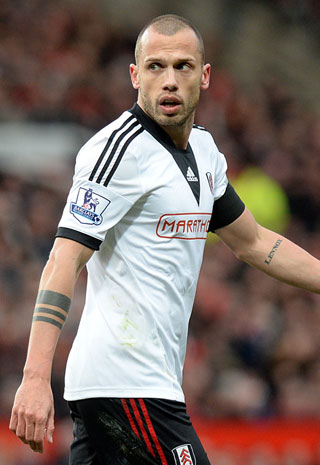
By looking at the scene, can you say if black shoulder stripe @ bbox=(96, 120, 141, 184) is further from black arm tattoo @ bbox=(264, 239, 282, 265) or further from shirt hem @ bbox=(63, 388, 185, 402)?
black arm tattoo @ bbox=(264, 239, 282, 265)

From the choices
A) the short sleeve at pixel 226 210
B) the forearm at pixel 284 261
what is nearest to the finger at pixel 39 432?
the short sleeve at pixel 226 210

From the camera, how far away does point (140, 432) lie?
3.29 m

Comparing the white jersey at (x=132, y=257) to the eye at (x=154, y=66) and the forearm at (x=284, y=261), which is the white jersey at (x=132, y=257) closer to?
the eye at (x=154, y=66)

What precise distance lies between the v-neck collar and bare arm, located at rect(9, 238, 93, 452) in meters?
0.56

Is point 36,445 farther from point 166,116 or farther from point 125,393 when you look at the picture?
point 166,116

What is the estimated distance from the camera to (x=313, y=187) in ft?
33.3

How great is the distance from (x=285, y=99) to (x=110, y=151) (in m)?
8.65

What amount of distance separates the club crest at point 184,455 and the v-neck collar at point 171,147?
0.96m

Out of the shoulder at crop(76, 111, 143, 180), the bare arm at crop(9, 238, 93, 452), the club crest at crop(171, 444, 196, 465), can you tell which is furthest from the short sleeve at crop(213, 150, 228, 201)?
the club crest at crop(171, 444, 196, 465)

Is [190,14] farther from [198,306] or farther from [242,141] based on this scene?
[198,306]

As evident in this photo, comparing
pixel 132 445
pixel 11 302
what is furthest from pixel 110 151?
pixel 11 302

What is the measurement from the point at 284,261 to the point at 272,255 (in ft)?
0.20

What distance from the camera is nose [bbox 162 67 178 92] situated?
3432 mm

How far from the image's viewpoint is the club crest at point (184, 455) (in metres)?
3.25
